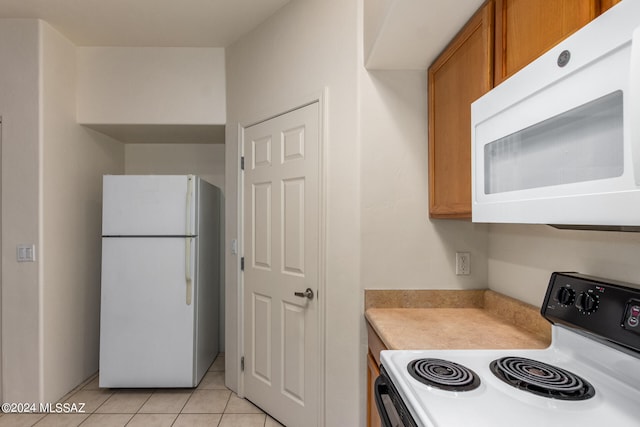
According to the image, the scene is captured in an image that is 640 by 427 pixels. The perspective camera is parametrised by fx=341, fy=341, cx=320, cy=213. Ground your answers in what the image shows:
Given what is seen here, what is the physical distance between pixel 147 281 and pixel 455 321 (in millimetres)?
2120

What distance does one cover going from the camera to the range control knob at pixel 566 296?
1.04m

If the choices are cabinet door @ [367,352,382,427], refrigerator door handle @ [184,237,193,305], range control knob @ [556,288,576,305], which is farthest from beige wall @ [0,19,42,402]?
range control knob @ [556,288,576,305]

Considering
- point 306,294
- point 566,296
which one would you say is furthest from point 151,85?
point 566,296

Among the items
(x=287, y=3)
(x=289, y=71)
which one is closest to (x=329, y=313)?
(x=289, y=71)

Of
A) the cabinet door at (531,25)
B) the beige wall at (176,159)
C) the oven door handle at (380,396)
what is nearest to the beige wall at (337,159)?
the oven door handle at (380,396)

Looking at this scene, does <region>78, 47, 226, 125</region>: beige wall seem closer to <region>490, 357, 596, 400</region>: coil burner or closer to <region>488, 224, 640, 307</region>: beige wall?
<region>488, 224, 640, 307</region>: beige wall

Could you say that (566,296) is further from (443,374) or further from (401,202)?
(401,202)

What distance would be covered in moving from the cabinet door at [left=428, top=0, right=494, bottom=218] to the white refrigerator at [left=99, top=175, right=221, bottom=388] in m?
1.75

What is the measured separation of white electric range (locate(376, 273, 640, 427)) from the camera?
2.55 feet

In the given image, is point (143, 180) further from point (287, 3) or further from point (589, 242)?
point (589, 242)

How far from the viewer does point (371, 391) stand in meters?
1.59

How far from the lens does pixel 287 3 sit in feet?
7.14

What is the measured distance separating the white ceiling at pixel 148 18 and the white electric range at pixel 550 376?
222 centimetres

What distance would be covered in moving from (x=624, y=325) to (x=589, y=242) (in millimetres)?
390
